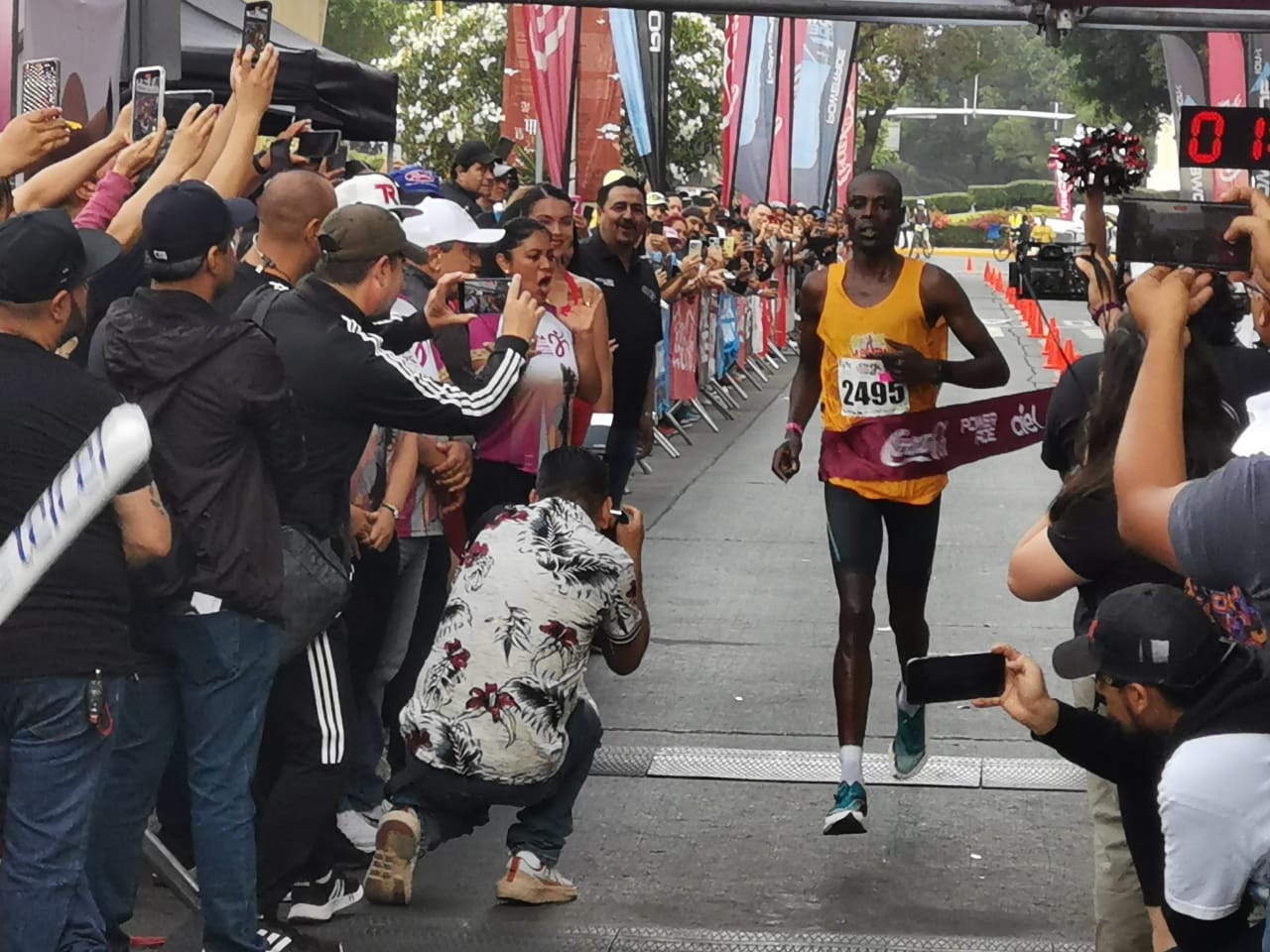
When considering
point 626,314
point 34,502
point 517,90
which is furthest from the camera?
→ point 517,90

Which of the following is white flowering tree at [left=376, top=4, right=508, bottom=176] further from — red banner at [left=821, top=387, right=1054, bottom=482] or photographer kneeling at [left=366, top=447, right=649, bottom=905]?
photographer kneeling at [left=366, top=447, right=649, bottom=905]

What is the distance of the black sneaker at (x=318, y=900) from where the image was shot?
607cm

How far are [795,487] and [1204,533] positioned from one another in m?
13.3

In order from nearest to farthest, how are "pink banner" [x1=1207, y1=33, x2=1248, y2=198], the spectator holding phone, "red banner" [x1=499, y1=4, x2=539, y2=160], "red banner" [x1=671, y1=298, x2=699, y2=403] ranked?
the spectator holding phone
"pink banner" [x1=1207, y1=33, x2=1248, y2=198]
"red banner" [x1=671, y1=298, x2=699, y2=403]
"red banner" [x1=499, y1=4, x2=539, y2=160]

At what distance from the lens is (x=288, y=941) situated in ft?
18.9

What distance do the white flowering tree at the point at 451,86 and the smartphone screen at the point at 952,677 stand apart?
109 ft

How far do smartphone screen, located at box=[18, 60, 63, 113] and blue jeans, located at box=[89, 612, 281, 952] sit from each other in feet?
7.11

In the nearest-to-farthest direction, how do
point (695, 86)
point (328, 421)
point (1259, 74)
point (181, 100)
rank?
point (328, 421) < point (181, 100) < point (1259, 74) < point (695, 86)

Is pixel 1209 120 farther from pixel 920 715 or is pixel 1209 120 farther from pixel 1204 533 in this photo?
pixel 1204 533

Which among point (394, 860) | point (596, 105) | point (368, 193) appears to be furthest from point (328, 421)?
point (596, 105)

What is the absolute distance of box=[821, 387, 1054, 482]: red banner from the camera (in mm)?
7270

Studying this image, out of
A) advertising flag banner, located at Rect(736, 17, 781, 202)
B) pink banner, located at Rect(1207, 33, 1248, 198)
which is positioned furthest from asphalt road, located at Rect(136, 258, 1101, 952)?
advertising flag banner, located at Rect(736, 17, 781, 202)

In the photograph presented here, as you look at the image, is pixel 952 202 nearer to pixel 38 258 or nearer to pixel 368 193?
pixel 368 193

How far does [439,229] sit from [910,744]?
2343mm
